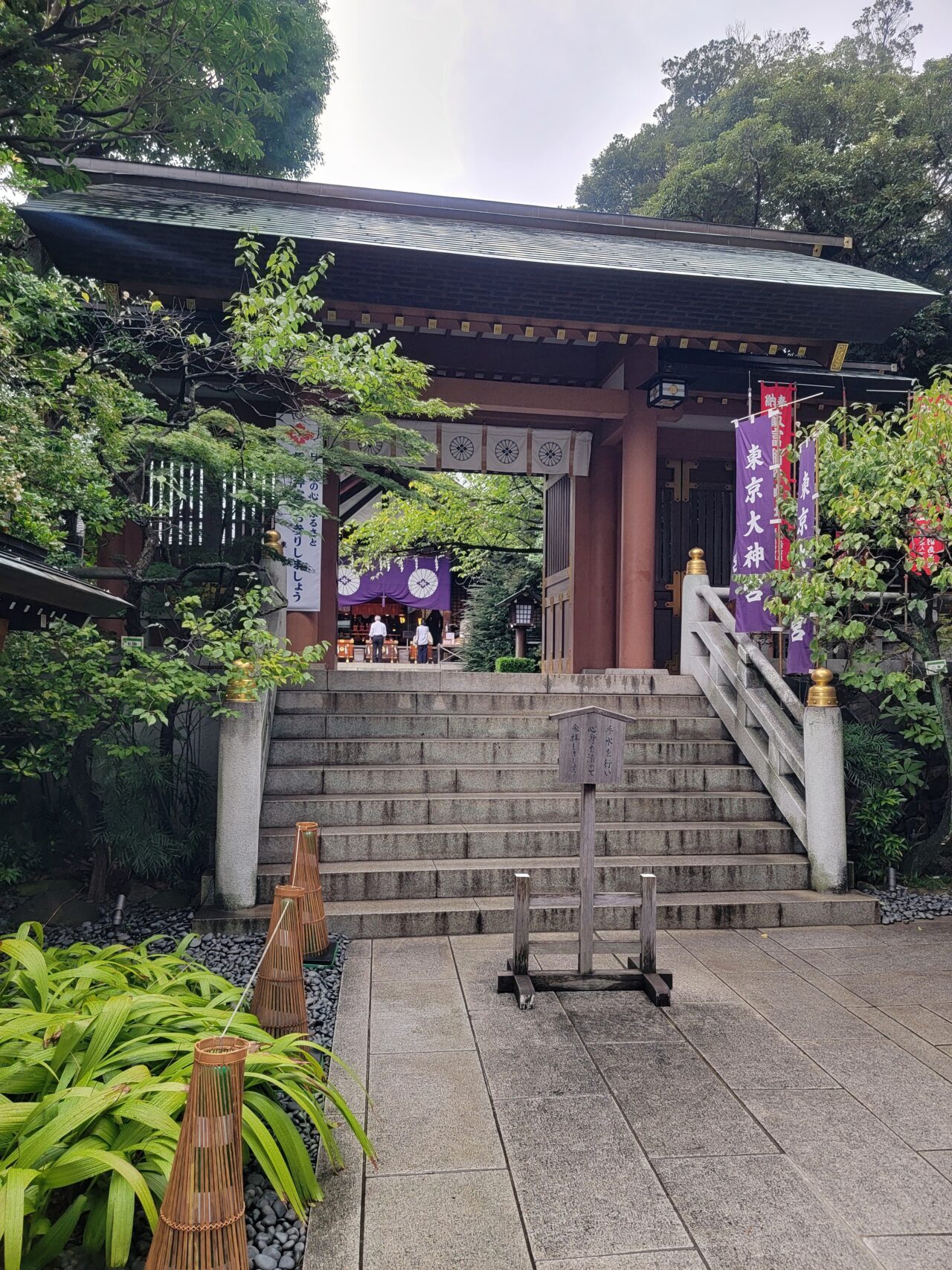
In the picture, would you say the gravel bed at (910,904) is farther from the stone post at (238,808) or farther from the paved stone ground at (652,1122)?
the stone post at (238,808)

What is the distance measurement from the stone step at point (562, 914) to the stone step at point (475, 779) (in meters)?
1.28

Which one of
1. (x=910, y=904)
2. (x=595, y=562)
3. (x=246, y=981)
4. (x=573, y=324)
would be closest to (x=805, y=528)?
(x=910, y=904)

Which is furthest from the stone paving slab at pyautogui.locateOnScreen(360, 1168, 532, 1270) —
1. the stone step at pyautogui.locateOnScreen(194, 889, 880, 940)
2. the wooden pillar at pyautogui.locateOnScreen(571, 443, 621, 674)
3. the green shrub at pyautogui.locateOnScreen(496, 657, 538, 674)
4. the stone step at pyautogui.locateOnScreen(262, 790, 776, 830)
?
the green shrub at pyautogui.locateOnScreen(496, 657, 538, 674)

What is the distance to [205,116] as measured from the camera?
17.2 ft

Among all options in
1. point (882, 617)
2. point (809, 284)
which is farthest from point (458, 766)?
point (809, 284)

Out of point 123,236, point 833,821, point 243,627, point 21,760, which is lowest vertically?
point 833,821

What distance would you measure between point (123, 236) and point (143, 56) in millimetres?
3293

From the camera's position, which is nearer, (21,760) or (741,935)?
(21,760)

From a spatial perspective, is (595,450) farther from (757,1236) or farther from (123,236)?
(757,1236)

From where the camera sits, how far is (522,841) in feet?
22.1

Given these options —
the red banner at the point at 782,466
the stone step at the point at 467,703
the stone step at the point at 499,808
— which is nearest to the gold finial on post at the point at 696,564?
the red banner at the point at 782,466

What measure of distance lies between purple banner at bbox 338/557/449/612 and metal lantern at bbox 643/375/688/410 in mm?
15468

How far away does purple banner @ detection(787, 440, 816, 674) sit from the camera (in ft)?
25.2

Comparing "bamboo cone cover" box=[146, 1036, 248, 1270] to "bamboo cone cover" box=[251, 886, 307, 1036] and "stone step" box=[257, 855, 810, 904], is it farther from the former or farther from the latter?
"stone step" box=[257, 855, 810, 904]
